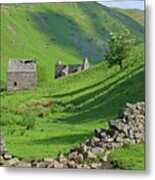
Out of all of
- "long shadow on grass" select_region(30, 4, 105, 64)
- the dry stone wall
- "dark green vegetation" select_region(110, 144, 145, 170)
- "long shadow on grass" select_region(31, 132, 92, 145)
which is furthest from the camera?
"long shadow on grass" select_region(30, 4, 105, 64)

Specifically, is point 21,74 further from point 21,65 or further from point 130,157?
point 130,157

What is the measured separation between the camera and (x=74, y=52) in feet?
23.9

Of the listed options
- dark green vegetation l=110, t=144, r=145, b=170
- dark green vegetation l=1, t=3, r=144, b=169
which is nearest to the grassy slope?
dark green vegetation l=1, t=3, r=144, b=169

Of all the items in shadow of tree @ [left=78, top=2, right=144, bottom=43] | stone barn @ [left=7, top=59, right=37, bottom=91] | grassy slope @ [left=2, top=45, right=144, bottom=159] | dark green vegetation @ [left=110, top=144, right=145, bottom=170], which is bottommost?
dark green vegetation @ [left=110, top=144, right=145, bottom=170]

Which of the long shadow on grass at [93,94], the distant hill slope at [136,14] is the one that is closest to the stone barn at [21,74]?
the long shadow on grass at [93,94]

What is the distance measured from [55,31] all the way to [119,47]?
59cm

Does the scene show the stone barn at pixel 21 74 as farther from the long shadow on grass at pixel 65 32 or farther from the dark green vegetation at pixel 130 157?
the dark green vegetation at pixel 130 157

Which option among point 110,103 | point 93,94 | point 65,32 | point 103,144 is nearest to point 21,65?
point 65,32

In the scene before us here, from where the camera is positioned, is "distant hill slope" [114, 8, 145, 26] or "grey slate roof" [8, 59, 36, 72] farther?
"grey slate roof" [8, 59, 36, 72]

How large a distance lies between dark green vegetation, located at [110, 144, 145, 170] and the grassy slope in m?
0.27

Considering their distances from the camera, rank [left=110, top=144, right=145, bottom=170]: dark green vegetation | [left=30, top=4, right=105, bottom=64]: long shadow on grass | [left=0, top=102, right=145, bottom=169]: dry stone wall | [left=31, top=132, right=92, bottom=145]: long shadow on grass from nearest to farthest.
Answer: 1. [left=110, top=144, right=145, bottom=170]: dark green vegetation
2. [left=0, top=102, right=145, bottom=169]: dry stone wall
3. [left=31, top=132, right=92, bottom=145]: long shadow on grass
4. [left=30, top=4, right=105, bottom=64]: long shadow on grass

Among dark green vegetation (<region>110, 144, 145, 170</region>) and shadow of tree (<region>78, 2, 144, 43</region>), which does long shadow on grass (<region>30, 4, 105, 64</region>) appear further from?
dark green vegetation (<region>110, 144, 145, 170</region>)

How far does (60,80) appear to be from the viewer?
24.0 feet

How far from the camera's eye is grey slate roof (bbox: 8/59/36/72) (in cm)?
734
